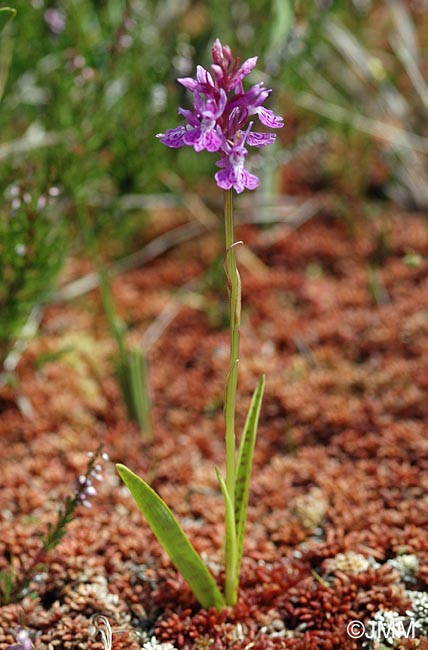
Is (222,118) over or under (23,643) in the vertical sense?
over

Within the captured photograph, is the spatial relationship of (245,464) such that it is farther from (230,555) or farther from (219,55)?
(219,55)

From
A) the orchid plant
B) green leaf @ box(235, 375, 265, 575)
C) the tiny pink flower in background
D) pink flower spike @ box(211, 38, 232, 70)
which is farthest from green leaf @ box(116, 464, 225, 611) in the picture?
pink flower spike @ box(211, 38, 232, 70)

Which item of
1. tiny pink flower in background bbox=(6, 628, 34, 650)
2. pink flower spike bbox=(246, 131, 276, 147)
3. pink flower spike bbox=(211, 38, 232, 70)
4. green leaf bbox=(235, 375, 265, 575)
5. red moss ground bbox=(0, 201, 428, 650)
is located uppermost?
pink flower spike bbox=(211, 38, 232, 70)

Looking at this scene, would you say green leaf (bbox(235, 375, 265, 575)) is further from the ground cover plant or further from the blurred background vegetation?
the blurred background vegetation

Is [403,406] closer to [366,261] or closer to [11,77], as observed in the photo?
[366,261]

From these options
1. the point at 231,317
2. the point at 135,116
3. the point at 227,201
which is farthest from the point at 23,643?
the point at 135,116

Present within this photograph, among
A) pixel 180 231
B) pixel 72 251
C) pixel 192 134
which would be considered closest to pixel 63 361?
pixel 72 251
